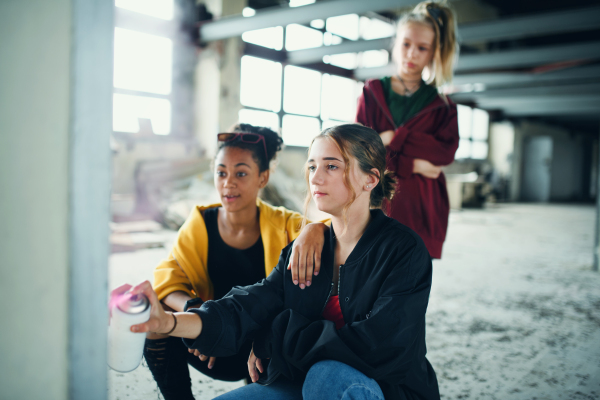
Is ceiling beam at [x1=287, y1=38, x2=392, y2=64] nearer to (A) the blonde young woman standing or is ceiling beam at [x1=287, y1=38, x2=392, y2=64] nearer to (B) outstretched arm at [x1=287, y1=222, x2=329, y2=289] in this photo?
(A) the blonde young woman standing

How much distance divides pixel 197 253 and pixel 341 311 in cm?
58

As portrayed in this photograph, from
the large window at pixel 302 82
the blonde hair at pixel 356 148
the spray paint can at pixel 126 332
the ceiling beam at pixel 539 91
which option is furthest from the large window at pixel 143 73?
the ceiling beam at pixel 539 91

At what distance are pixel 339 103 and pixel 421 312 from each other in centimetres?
937

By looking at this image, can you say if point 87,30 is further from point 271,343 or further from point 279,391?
point 279,391

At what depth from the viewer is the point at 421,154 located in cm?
169

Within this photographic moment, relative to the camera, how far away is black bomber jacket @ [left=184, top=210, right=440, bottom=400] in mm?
1036

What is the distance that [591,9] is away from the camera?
4578mm

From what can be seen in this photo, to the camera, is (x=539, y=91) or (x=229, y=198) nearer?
(x=229, y=198)

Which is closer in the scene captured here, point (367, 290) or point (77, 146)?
point (77, 146)

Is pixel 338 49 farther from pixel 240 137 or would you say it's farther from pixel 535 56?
pixel 240 137

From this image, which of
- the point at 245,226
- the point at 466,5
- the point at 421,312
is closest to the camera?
the point at 421,312

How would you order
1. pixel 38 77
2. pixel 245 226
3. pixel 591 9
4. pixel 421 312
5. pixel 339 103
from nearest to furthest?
pixel 38 77
pixel 421 312
pixel 245 226
pixel 591 9
pixel 339 103

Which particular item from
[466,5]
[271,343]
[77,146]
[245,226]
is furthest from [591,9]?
[466,5]

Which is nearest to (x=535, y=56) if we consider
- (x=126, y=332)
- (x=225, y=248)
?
(x=225, y=248)
